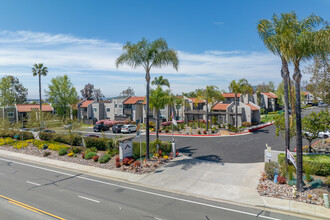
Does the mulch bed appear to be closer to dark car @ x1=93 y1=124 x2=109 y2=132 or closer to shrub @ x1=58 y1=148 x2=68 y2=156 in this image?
shrub @ x1=58 y1=148 x2=68 y2=156

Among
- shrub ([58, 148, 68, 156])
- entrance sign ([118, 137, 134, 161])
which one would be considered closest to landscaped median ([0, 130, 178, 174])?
shrub ([58, 148, 68, 156])

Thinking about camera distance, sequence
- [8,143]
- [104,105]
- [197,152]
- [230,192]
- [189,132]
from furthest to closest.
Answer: [104,105]
[189,132]
[8,143]
[197,152]
[230,192]

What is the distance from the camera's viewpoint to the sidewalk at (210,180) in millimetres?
12013

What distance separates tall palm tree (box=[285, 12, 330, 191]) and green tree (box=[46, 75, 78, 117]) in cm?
5185

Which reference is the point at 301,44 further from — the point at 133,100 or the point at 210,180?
the point at 133,100

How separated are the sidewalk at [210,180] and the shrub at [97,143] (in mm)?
3825

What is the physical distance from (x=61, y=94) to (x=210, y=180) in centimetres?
4857

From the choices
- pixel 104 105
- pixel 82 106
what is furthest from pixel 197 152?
pixel 82 106

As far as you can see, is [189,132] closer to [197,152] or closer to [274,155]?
[197,152]

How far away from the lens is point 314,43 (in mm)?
12055

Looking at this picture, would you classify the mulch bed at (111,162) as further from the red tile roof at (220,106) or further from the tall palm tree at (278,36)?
the red tile roof at (220,106)

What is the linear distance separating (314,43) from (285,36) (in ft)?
4.85

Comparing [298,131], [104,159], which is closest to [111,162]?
[104,159]

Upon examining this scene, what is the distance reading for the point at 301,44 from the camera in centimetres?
1216
